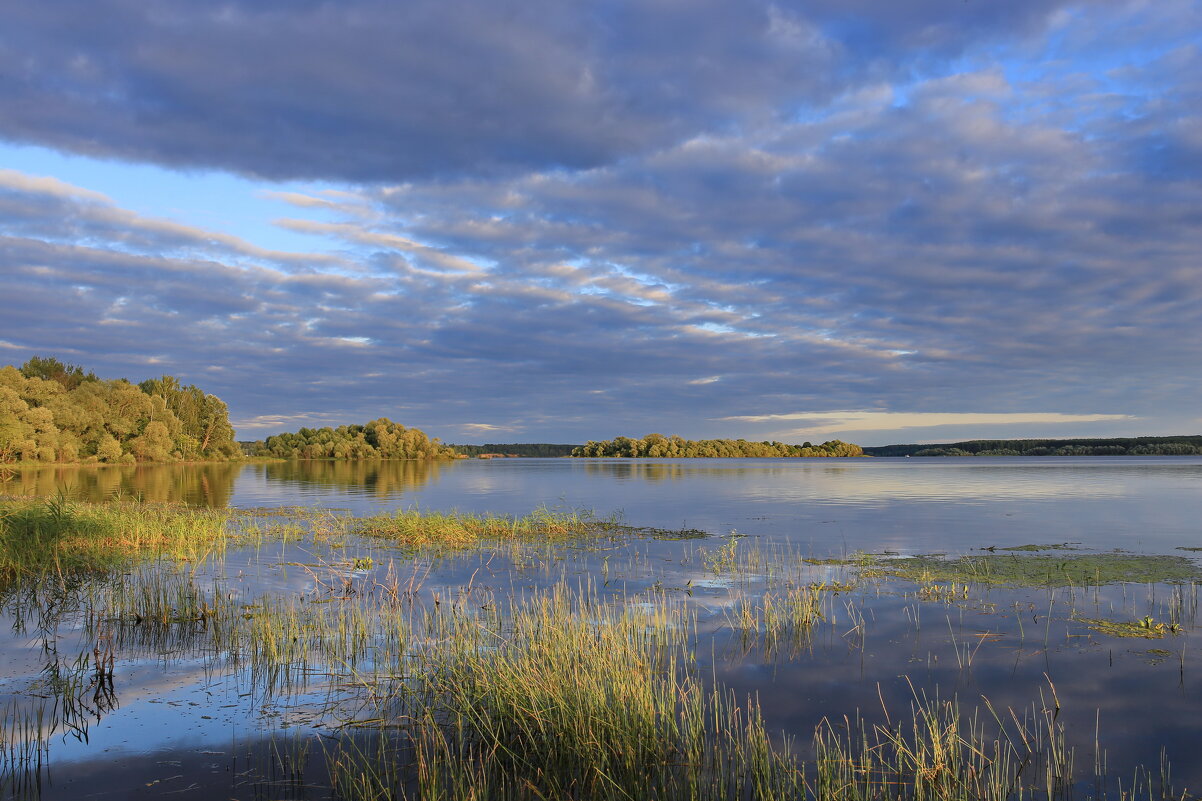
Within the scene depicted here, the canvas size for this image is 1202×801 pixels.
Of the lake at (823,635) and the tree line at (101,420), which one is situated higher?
the tree line at (101,420)

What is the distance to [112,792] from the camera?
7148 mm

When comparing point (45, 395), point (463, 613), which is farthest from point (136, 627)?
point (45, 395)

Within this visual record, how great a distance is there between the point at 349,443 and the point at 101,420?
58722mm

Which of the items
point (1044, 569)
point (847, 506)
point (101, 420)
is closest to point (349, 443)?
point (101, 420)

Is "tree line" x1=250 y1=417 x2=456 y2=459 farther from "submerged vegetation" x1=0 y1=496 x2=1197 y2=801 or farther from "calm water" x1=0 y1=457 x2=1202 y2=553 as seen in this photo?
"submerged vegetation" x1=0 y1=496 x2=1197 y2=801

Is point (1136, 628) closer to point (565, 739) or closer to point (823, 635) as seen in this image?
point (823, 635)

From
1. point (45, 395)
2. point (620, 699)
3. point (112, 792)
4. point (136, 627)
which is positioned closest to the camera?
point (112, 792)

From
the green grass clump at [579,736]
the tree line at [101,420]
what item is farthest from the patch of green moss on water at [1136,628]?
the tree line at [101,420]

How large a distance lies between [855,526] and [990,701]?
2372cm

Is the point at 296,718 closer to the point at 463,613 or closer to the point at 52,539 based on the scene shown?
the point at 463,613

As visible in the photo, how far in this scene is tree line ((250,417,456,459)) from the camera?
161 m

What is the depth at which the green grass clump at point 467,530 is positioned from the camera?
2611cm

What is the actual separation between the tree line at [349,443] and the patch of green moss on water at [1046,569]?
15315 centimetres

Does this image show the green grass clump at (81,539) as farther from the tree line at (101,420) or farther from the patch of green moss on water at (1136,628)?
the tree line at (101,420)
